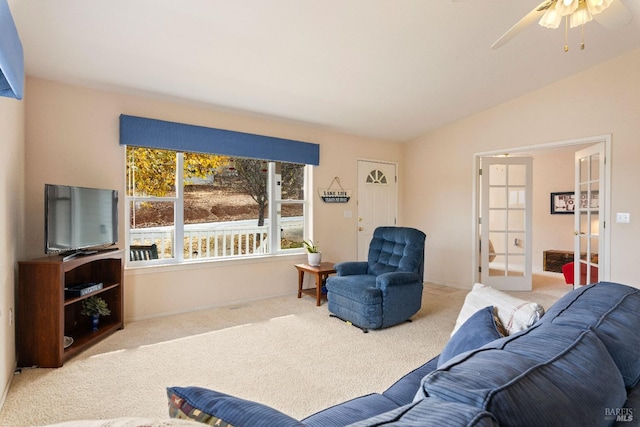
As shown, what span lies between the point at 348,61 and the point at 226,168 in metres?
2.09

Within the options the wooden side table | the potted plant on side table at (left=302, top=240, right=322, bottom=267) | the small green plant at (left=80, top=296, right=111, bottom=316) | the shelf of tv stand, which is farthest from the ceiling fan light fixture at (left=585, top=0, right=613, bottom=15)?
the small green plant at (left=80, top=296, right=111, bottom=316)

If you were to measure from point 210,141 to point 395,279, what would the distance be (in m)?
2.57

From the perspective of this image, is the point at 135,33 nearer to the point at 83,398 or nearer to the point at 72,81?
the point at 72,81

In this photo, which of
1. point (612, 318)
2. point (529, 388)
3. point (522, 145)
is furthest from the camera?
point (522, 145)

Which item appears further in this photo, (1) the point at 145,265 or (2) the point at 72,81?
(1) the point at 145,265

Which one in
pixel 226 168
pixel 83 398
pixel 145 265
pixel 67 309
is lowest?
pixel 83 398

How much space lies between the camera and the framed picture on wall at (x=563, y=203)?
20.1 ft

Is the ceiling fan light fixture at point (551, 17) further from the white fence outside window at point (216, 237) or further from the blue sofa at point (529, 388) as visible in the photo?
the white fence outside window at point (216, 237)

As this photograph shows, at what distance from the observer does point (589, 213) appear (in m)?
4.09

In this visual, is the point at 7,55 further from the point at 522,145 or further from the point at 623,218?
the point at 623,218

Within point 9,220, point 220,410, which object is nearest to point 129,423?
point 220,410

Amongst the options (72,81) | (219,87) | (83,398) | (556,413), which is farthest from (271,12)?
(83,398)

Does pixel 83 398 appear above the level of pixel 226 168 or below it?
below

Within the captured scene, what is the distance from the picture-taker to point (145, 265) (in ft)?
11.8
